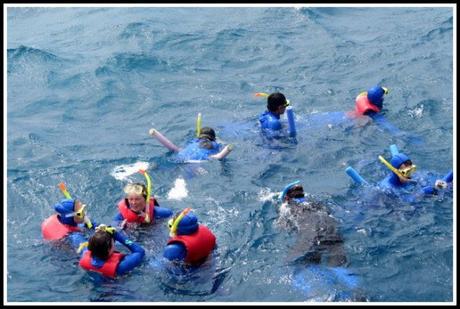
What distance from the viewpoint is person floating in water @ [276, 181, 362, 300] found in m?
7.28

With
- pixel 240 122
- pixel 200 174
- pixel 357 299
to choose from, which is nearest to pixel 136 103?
pixel 240 122

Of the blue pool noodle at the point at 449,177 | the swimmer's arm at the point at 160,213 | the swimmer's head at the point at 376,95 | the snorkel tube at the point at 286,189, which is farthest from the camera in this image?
the swimmer's head at the point at 376,95

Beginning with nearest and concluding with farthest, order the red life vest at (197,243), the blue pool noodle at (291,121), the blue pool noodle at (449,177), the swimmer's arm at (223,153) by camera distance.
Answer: the red life vest at (197,243) → the blue pool noodle at (449,177) → the swimmer's arm at (223,153) → the blue pool noodle at (291,121)

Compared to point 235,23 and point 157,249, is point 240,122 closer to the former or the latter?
point 157,249

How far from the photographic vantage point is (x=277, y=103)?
37.8 feet

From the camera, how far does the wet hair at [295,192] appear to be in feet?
28.3

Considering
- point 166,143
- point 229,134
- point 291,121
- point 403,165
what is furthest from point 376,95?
point 166,143

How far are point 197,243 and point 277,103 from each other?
4.79 m

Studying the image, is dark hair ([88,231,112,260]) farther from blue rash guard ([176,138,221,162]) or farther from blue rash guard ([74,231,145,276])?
blue rash guard ([176,138,221,162])

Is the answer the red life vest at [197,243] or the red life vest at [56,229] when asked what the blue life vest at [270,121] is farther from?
the red life vest at [56,229]

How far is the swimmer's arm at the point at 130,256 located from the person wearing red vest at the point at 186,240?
0.37 metres

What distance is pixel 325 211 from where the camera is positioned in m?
8.48

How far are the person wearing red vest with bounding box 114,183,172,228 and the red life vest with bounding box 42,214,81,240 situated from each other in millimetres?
684

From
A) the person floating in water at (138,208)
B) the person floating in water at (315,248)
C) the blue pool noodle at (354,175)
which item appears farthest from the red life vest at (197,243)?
the blue pool noodle at (354,175)
